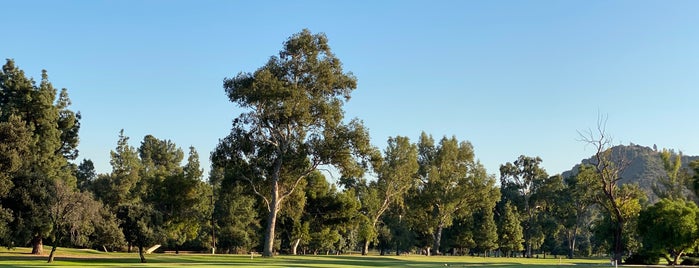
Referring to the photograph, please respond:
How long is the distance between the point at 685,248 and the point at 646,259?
3411 millimetres

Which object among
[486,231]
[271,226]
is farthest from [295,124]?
→ [486,231]

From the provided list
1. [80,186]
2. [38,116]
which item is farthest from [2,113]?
[80,186]

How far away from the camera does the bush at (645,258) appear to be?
5435 cm

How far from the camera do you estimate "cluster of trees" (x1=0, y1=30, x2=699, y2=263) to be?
2044 inches

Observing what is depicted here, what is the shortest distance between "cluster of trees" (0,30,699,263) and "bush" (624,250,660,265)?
19cm

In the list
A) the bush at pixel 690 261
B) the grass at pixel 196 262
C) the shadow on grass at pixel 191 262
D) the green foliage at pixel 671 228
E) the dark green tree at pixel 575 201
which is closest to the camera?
the grass at pixel 196 262

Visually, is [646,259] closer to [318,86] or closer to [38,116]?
[318,86]

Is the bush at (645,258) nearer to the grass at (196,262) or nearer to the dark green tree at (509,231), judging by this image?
the grass at (196,262)

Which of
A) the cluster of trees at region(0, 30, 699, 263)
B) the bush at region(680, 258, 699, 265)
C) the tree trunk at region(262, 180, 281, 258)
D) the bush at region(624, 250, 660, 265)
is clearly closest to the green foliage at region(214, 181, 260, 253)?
the cluster of trees at region(0, 30, 699, 263)

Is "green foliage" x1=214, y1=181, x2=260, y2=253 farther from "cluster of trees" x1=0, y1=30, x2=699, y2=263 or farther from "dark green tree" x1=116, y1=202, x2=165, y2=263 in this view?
"dark green tree" x1=116, y1=202, x2=165, y2=263

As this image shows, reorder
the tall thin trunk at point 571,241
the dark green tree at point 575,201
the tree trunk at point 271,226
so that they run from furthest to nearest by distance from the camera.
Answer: the tall thin trunk at point 571,241 < the dark green tree at point 575,201 < the tree trunk at point 271,226

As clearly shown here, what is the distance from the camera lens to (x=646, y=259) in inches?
2181

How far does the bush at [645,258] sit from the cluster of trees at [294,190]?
186mm

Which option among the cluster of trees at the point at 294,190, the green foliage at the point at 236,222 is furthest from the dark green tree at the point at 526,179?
the green foliage at the point at 236,222
